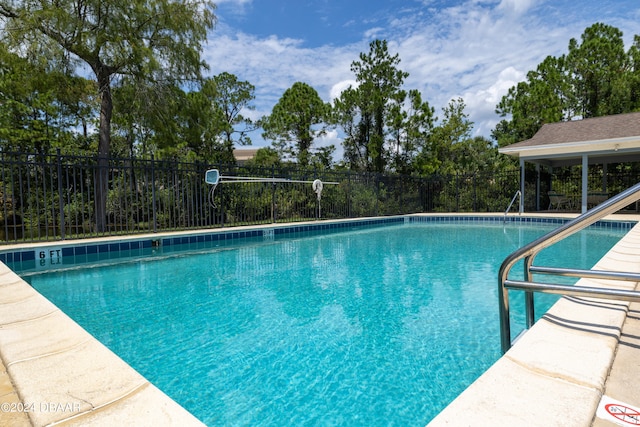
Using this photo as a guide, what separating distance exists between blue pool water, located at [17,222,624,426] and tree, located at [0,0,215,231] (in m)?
5.84

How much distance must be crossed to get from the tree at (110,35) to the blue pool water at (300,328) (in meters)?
5.84

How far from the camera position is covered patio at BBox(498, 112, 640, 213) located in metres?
12.0

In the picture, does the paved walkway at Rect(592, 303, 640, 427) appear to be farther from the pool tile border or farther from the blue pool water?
the pool tile border

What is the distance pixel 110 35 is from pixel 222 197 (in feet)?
19.3

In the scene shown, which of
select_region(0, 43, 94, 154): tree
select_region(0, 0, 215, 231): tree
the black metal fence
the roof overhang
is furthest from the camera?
the roof overhang

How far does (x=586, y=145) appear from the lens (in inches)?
476

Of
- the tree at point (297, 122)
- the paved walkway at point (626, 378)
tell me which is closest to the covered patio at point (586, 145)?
the tree at point (297, 122)

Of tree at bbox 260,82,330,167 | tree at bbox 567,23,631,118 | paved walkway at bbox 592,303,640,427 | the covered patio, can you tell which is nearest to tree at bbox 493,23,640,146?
tree at bbox 567,23,631,118

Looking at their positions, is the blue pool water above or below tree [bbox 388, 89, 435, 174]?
below

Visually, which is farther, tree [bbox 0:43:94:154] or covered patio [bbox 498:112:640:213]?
covered patio [bbox 498:112:640:213]

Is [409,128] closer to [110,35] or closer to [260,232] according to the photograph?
[260,232]

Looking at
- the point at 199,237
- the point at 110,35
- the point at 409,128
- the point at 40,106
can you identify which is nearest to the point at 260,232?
the point at 199,237

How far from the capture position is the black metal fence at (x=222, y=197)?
9.60m

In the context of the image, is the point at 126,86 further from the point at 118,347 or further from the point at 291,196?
the point at 118,347
